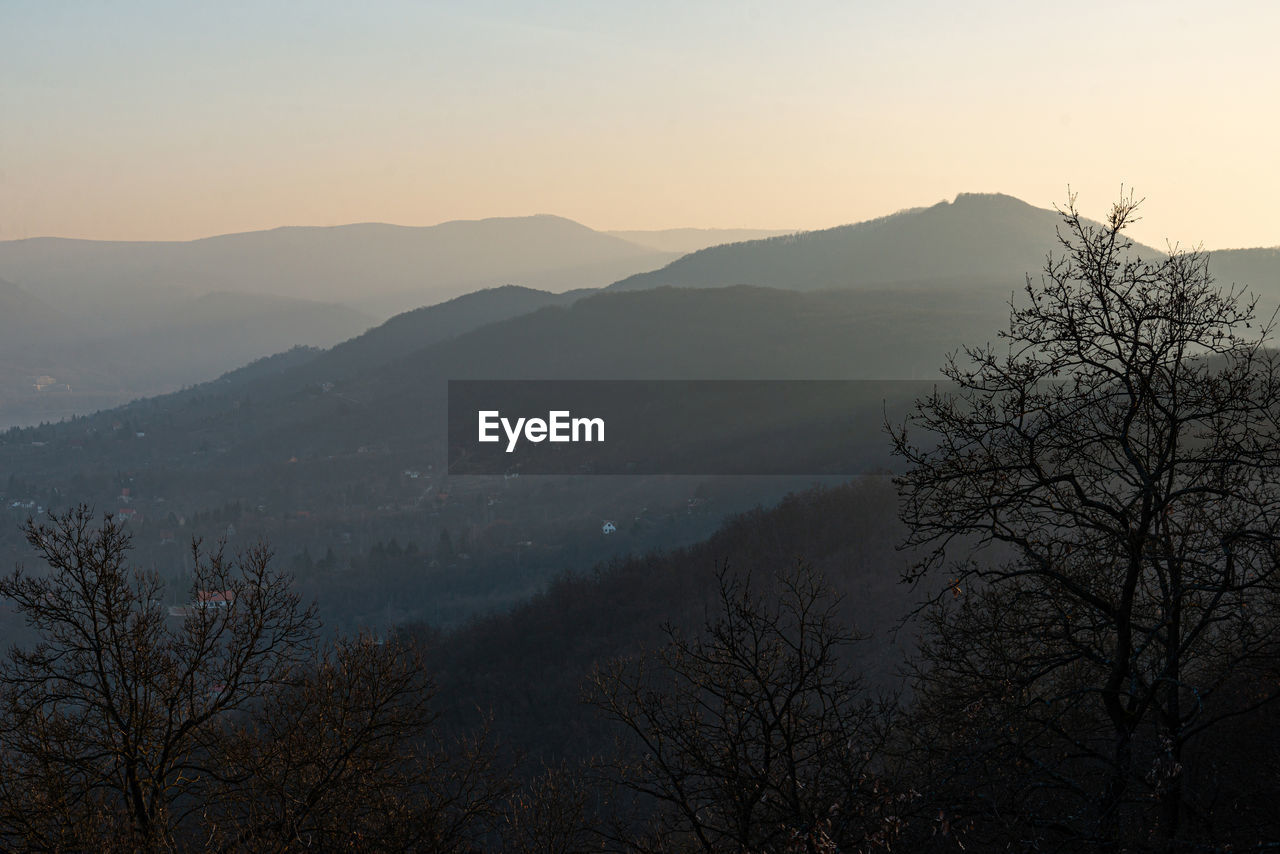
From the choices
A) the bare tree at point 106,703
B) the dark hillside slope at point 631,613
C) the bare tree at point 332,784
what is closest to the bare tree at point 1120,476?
the bare tree at point 332,784

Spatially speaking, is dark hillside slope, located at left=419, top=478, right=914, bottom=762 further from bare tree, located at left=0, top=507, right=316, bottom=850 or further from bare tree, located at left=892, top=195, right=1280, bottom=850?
bare tree, located at left=892, top=195, right=1280, bottom=850

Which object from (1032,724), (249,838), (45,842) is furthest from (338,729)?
(1032,724)

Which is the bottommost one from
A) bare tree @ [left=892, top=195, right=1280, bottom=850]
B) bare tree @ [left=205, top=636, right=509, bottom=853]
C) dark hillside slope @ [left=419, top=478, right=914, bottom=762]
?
dark hillside slope @ [left=419, top=478, right=914, bottom=762]

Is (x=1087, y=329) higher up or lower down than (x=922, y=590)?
higher up

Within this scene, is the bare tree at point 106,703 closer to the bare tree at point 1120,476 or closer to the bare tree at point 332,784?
the bare tree at point 332,784

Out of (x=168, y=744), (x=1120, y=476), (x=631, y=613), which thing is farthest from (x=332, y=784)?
(x=631, y=613)

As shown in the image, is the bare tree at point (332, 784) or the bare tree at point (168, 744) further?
the bare tree at point (332, 784)

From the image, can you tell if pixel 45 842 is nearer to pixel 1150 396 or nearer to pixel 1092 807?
pixel 1092 807

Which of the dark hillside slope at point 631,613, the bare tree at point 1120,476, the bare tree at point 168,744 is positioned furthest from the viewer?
the dark hillside slope at point 631,613

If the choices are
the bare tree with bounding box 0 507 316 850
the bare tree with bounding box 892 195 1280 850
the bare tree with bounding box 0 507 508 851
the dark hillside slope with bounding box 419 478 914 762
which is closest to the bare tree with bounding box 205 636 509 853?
the bare tree with bounding box 0 507 508 851

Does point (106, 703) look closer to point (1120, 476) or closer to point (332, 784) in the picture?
point (332, 784)

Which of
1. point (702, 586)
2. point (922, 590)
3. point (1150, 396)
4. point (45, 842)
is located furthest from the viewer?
point (702, 586)
